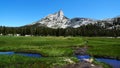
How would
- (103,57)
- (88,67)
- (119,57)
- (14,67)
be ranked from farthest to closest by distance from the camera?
(103,57) → (119,57) → (88,67) → (14,67)

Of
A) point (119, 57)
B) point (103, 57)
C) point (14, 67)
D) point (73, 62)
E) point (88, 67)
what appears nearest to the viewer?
point (14, 67)

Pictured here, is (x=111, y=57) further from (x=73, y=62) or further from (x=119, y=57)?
(x=73, y=62)

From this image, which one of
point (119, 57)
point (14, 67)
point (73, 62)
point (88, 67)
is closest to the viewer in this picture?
point (14, 67)

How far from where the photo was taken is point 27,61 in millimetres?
45969

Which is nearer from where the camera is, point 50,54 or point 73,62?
point 73,62

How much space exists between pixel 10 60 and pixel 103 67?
17596 millimetres

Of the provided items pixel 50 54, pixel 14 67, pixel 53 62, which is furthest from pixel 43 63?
pixel 50 54

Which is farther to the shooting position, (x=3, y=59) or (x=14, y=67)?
(x=3, y=59)

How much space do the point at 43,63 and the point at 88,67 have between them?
814 centimetres

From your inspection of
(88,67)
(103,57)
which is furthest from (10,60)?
(103,57)

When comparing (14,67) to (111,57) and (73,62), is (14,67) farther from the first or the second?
(111,57)

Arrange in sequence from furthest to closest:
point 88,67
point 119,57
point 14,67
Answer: point 119,57, point 88,67, point 14,67

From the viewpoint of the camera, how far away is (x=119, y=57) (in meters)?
62.4

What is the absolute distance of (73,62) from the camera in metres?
48.1
